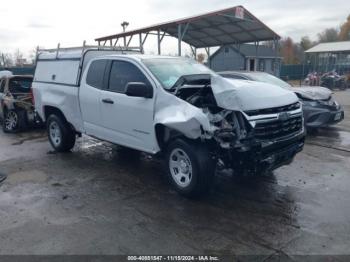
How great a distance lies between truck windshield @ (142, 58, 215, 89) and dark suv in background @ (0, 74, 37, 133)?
570cm

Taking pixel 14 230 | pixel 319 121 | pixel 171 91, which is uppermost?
pixel 171 91

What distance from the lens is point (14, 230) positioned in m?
4.02

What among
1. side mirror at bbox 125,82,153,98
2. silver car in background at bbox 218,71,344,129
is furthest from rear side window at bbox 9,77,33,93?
silver car in background at bbox 218,71,344,129

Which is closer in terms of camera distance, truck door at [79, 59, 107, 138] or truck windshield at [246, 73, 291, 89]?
truck door at [79, 59, 107, 138]

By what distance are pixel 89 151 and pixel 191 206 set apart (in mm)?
3777

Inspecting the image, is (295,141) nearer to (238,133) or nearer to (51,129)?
(238,133)

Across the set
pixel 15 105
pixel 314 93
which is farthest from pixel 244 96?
pixel 15 105

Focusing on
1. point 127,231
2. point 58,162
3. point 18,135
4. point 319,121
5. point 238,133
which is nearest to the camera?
point 127,231

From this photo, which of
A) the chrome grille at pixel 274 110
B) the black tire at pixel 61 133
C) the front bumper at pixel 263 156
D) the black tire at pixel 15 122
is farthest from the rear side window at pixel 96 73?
the black tire at pixel 15 122

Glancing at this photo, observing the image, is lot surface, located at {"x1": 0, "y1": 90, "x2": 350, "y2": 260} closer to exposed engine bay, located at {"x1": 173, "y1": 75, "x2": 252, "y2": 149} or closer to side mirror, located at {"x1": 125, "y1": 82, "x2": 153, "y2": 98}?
exposed engine bay, located at {"x1": 173, "y1": 75, "x2": 252, "y2": 149}

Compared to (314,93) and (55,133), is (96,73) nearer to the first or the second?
(55,133)

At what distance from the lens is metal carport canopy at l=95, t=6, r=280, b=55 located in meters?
15.4

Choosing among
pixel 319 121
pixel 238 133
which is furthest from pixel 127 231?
pixel 319 121

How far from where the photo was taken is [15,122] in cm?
1008
